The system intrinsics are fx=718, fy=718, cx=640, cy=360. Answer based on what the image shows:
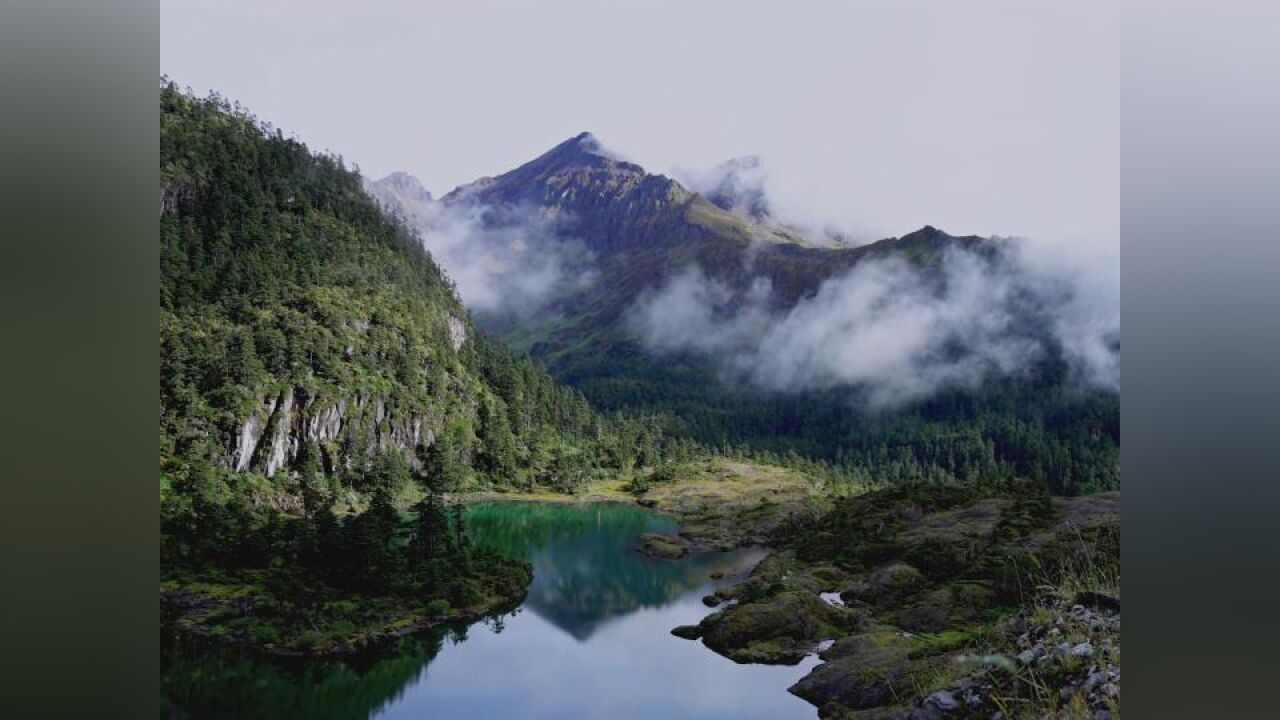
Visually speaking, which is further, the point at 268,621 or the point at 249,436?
the point at 249,436

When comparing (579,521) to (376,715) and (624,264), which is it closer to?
(376,715)

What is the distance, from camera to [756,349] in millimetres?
121500

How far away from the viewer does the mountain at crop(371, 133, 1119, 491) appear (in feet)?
242

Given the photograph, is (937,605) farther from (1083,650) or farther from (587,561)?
(587,561)

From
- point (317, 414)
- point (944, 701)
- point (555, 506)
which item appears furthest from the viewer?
point (555, 506)

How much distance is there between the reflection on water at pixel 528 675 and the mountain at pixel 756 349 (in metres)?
45.9

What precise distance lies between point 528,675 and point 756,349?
10873cm

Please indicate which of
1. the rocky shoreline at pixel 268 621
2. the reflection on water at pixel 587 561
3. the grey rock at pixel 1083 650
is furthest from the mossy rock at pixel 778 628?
the grey rock at pixel 1083 650

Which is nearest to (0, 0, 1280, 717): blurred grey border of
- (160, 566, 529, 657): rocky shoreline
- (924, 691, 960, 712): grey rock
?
(924, 691, 960, 712): grey rock

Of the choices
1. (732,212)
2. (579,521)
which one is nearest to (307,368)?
(579,521)

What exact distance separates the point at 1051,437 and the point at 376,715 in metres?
74.8

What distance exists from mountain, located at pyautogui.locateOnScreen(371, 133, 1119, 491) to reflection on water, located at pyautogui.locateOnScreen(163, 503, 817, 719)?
45851mm
